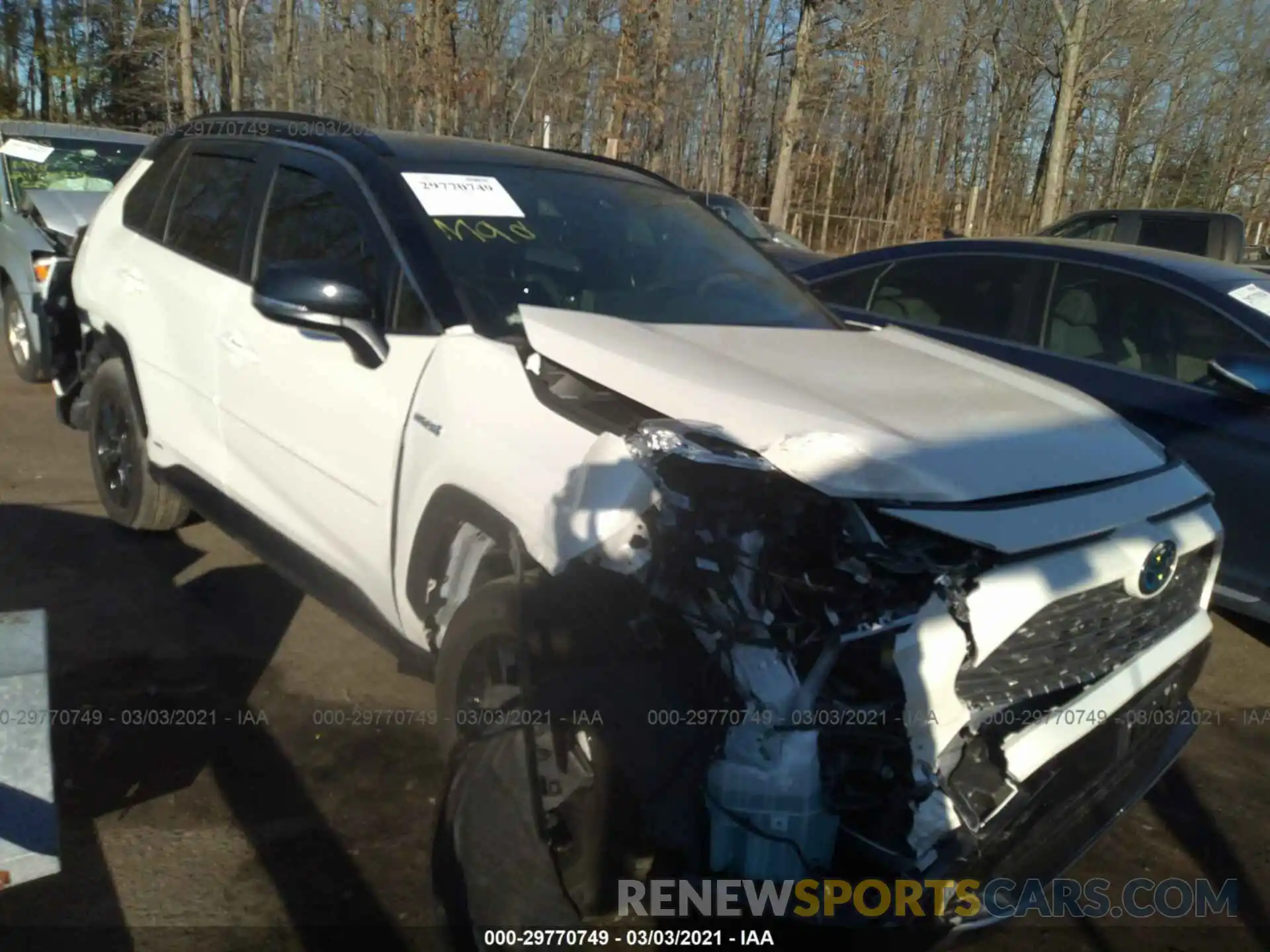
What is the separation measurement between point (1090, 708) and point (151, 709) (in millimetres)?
2725

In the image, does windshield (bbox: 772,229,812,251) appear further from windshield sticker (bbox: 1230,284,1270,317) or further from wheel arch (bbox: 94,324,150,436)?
wheel arch (bbox: 94,324,150,436)

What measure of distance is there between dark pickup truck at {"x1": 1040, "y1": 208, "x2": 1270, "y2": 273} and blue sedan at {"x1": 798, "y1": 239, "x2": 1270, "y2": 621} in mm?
5684

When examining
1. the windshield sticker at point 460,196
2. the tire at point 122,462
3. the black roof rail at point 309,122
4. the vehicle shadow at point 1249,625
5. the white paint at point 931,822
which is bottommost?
the vehicle shadow at point 1249,625

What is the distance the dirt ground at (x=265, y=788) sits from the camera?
256 centimetres

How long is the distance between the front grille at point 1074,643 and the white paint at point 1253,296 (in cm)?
225

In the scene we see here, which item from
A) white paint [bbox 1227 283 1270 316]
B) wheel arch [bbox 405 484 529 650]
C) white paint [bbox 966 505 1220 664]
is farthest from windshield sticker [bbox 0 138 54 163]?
white paint [bbox 966 505 1220 664]

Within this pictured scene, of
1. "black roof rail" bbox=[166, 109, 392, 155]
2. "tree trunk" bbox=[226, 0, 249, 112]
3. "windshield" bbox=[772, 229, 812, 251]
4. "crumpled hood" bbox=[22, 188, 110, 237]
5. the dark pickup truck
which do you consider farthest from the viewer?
"tree trunk" bbox=[226, 0, 249, 112]

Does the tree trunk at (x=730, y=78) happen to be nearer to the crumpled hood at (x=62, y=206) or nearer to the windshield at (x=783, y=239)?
the windshield at (x=783, y=239)

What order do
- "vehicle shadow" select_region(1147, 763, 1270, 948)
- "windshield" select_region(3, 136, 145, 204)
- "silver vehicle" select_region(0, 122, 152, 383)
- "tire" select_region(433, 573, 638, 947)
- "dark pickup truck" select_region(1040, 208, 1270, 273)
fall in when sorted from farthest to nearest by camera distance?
"dark pickup truck" select_region(1040, 208, 1270, 273) → "windshield" select_region(3, 136, 145, 204) → "silver vehicle" select_region(0, 122, 152, 383) → "vehicle shadow" select_region(1147, 763, 1270, 948) → "tire" select_region(433, 573, 638, 947)

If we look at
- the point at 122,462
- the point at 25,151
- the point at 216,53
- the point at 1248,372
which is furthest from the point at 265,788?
the point at 216,53

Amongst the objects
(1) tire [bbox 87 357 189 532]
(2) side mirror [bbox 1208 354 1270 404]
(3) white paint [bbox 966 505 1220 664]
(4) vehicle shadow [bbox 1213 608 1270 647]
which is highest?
(2) side mirror [bbox 1208 354 1270 404]

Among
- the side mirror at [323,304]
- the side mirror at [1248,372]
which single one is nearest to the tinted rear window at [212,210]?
the side mirror at [323,304]

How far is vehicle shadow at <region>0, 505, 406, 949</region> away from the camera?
2.60 m

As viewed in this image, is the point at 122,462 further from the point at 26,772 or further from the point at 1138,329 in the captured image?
the point at 1138,329
